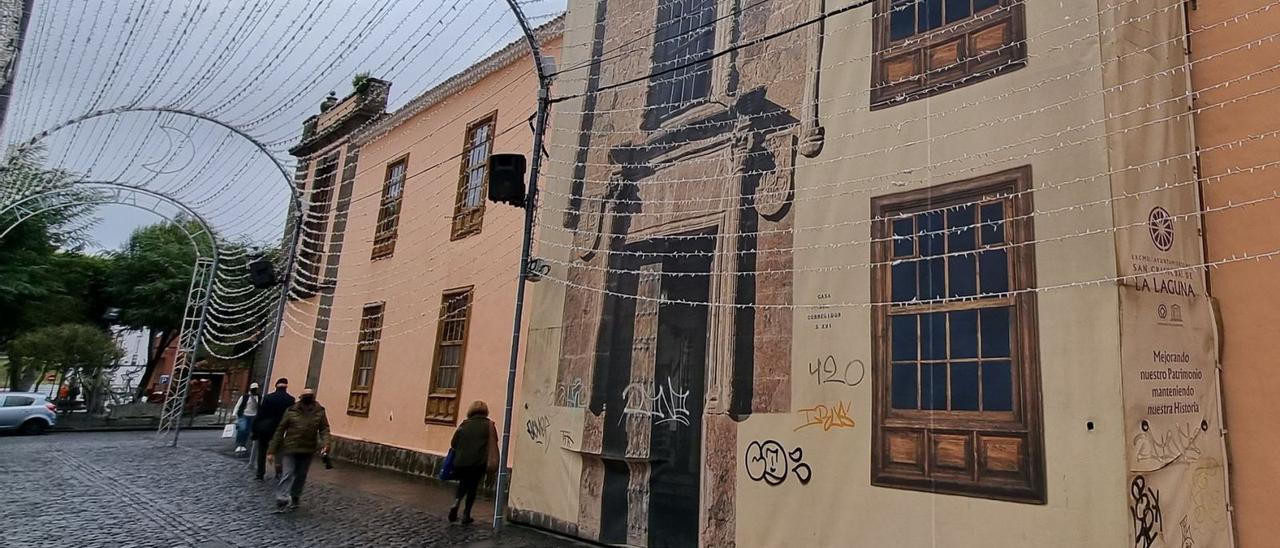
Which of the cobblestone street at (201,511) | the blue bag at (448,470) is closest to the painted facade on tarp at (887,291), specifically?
the blue bag at (448,470)

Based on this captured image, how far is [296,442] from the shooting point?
8.84 meters

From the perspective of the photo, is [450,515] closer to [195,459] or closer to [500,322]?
[500,322]

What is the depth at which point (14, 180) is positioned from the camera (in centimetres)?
1566

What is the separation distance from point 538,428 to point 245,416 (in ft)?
30.7

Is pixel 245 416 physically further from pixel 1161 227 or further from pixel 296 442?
pixel 1161 227

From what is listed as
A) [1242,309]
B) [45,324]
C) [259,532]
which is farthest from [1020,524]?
[45,324]

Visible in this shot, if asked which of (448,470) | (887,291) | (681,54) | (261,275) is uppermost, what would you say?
(681,54)

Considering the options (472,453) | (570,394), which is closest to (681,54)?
(570,394)

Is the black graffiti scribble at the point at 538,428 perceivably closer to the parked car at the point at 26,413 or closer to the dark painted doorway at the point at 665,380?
the dark painted doorway at the point at 665,380

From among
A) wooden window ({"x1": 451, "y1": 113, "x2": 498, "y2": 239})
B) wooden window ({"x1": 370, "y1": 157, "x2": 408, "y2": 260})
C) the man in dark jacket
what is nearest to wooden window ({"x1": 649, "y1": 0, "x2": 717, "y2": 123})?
wooden window ({"x1": 451, "y1": 113, "x2": 498, "y2": 239})

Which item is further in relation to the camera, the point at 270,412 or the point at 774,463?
the point at 270,412

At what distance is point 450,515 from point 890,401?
538cm

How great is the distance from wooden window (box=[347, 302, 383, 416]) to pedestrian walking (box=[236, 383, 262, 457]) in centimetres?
176

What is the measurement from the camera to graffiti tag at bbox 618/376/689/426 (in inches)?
278
